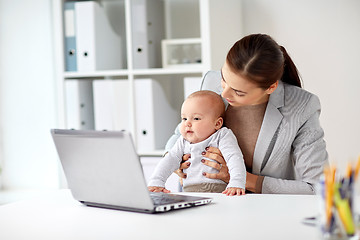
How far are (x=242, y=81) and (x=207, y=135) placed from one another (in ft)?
0.78

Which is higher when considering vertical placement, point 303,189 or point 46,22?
point 46,22

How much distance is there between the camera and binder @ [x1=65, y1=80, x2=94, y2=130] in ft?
9.86

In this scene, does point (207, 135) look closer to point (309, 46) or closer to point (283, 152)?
point (283, 152)

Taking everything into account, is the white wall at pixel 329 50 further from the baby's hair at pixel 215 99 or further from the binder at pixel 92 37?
the baby's hair at pixel 215 99

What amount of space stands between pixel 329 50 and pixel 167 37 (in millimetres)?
889

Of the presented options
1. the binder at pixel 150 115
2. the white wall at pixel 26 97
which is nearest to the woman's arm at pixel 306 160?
the binder at pixel 150 115

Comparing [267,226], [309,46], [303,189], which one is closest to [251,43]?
[303,189]

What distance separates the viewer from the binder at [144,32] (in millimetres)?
2857

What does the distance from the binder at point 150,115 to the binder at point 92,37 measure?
10.8 inches

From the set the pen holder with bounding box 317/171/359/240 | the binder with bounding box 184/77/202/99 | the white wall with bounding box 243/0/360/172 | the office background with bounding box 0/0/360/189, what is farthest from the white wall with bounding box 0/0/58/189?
the pen holder with bounding box 317/171/359/240

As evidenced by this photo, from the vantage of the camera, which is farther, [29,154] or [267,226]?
[29,154]

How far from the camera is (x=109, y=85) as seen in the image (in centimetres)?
296

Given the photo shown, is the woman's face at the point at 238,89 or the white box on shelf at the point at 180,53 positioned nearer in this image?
the woman's face at the point at 238,89

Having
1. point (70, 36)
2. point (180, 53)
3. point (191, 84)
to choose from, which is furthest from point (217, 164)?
point (70, 36)
